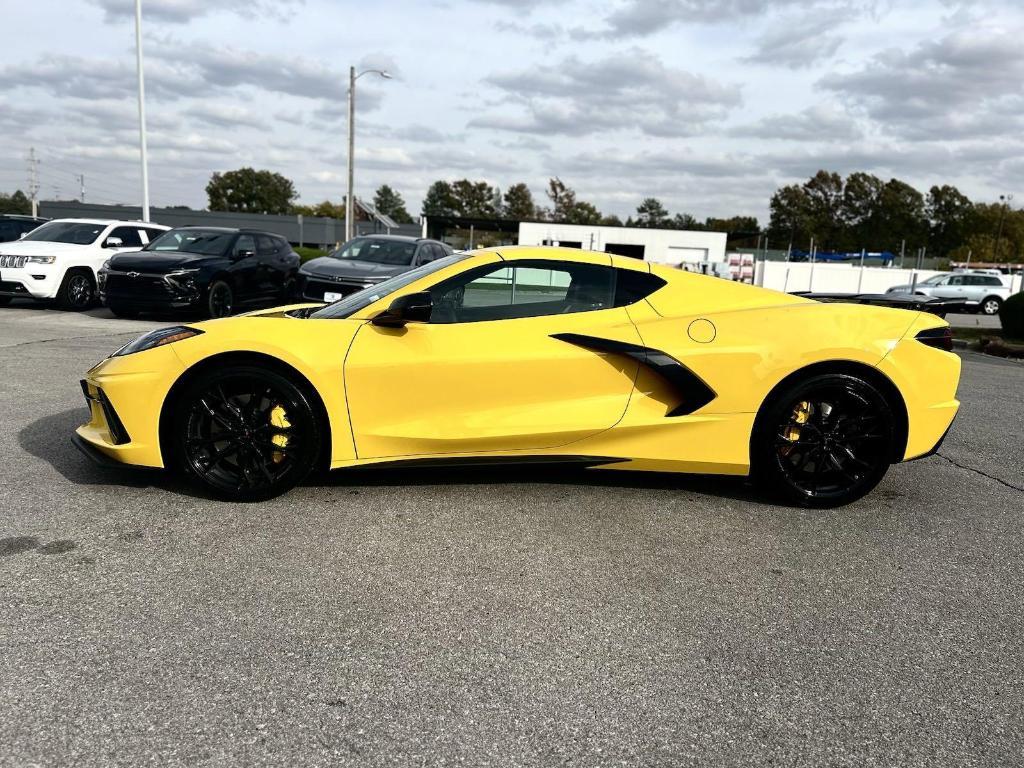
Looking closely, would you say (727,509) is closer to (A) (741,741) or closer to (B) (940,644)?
(B) (940,644)

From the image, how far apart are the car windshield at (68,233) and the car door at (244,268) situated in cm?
286

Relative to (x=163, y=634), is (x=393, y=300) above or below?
above

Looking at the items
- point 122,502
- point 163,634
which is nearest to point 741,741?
point 163,634

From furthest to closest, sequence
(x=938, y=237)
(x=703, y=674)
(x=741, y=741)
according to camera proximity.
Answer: (x=938, y=237)
(x=703, y=674)
(x=741, y=741)

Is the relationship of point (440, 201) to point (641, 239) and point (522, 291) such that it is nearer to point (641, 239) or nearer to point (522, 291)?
point (641, 239)

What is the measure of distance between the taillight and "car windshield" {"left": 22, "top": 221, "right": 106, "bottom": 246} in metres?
14.2

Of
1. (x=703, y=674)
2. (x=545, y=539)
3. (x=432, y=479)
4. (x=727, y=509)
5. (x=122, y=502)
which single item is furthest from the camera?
(x=432, y=479)

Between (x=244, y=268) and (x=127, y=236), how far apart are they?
2952 mm

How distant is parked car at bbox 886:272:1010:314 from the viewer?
1147 inches

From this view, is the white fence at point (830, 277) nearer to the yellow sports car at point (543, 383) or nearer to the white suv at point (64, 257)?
the white suv at point (64, 257)

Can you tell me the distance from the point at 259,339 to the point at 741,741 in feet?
9.59

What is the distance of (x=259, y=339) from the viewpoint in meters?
4.05

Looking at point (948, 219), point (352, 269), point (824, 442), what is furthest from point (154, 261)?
point (948, 219)

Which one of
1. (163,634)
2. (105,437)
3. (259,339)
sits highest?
(259,339)
